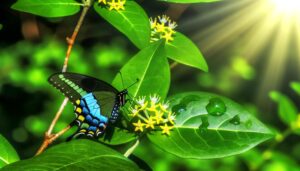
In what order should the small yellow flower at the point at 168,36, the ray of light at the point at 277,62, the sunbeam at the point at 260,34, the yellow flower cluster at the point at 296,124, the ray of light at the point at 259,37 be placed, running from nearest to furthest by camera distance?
the small yellow flower at the point at 168,36
the yellow flower cluster at the point at 296,124
the sunbeam at the point at 260,34
the ray of light at the point at 259,37
the ray of light at the point at 277,62

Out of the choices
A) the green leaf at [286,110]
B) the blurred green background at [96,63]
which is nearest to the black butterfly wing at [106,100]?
the green leaf at [286,110]

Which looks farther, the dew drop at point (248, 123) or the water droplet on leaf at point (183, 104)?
the water droplet on leaf at point (183, 104)

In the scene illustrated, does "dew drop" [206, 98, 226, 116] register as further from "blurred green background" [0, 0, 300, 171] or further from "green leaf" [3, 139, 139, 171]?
"blurred green background" [0, 0, 300, 171]

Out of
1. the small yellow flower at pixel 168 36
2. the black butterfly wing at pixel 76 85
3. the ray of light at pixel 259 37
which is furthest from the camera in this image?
the ray of light at pixel 259 37

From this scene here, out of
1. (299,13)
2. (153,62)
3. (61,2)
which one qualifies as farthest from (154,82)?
(299,13)

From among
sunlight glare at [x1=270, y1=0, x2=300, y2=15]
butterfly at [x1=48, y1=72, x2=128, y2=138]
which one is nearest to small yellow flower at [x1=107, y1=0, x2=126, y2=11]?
butterfly at [x1=48, y1=72, x2=128, y2=138]

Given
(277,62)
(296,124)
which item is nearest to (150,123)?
(296,124)

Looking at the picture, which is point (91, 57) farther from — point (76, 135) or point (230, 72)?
point (76, 135)

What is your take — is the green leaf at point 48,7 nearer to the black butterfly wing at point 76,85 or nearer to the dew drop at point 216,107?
the black butterfly wing at point 76,85
